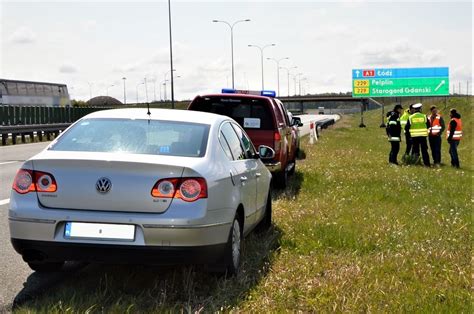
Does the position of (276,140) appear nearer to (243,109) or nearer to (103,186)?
(243,109)

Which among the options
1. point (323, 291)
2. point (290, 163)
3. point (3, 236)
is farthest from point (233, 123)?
point (290, 163)

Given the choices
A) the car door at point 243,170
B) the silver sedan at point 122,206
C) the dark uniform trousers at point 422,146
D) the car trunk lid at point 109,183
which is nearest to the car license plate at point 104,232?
the silver sedan at point 122,206

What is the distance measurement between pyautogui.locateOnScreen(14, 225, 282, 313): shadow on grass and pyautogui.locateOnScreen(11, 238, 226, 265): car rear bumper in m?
0.09

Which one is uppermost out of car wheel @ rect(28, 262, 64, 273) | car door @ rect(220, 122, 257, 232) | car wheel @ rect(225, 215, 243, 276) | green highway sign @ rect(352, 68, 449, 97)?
green highway sign @ rect(352, 68, 449, 97)

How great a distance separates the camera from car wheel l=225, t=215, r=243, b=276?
508cm

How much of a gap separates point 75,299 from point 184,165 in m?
1.33

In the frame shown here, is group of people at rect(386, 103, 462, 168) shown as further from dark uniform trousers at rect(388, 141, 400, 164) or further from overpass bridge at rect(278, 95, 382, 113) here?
overpass bridge at rect(278, 95, 382, 113)

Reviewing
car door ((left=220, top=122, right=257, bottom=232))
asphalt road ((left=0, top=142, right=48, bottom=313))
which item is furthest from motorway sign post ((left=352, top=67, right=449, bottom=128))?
car door ((left=220, top=122, right=257, bottom=232))

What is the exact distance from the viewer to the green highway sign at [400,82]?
56.2m

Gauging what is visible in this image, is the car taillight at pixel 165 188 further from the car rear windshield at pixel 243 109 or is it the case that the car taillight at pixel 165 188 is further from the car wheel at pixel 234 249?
the car rear windshield at pixel 243 109

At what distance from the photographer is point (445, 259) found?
19.4ft

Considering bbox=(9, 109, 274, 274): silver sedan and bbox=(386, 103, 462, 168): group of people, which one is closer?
bbox=(9, 109, 274, 274): silver sedan

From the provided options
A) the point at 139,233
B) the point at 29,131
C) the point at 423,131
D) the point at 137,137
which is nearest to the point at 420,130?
the point at 423,131

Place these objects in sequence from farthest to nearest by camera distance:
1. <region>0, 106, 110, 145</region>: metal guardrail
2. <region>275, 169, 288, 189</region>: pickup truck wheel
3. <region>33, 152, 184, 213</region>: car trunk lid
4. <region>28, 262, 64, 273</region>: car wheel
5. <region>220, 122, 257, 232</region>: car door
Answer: <region>0, 106, 110, 145</region>: metal guardrail, <region>275, 169, 288, 189</region>: pickup truck wheel, <region>220, 122, 257, 232</region>: car door, <region>28, 262, 64, 273</region>: car wheel, <region>33, 152, 184, 213</region>: car trunk lid
